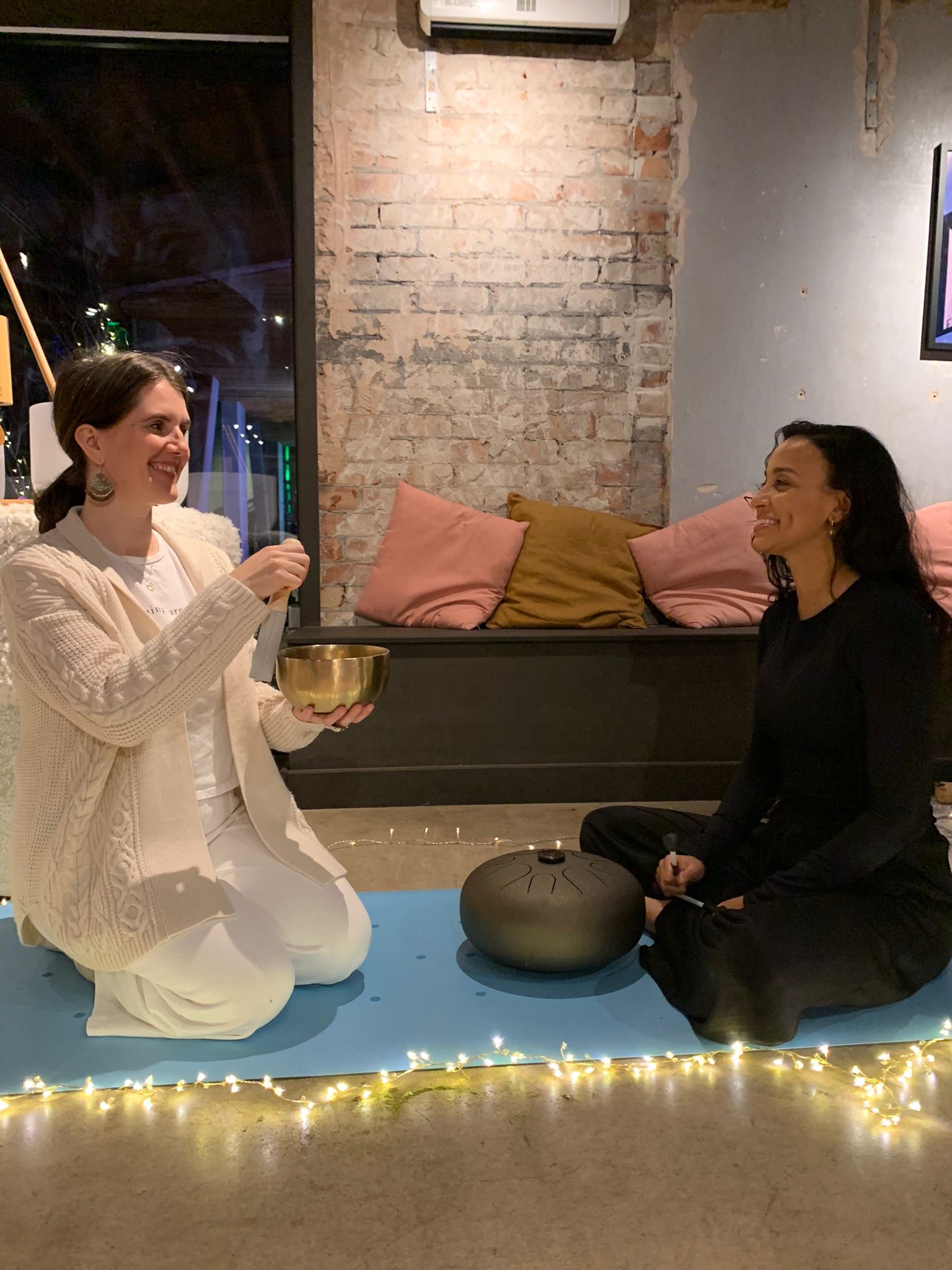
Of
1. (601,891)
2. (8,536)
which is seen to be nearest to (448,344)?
(8,536)

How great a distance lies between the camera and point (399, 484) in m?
3.74

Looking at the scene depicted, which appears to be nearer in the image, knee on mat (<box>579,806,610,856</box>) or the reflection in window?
knee on mat (<box>579,806,610,856</box>)

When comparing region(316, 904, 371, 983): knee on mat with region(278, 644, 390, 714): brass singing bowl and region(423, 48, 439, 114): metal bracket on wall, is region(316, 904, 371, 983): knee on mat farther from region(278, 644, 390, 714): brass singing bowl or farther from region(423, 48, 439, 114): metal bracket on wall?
region(423, 48, 439, 114): metal bracket on wall

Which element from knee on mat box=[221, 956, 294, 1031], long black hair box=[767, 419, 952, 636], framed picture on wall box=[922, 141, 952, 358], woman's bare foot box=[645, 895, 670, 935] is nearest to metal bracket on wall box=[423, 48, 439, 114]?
framed picture on wall box=[922, 141, 952, 358]

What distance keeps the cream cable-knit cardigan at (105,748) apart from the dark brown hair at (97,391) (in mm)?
132

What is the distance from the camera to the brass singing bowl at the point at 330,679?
1.71 metres

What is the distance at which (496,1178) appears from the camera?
56.1 inches

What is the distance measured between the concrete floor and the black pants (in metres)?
0.10

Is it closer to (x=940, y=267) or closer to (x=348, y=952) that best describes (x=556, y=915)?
(x=348, y=952)

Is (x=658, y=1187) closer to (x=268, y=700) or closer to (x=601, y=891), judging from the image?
(x=601, y=891)

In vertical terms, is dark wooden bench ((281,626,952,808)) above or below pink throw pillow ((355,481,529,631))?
below

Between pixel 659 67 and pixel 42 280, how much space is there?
2.49 m

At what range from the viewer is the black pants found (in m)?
1.73

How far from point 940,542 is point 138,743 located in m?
3.08
